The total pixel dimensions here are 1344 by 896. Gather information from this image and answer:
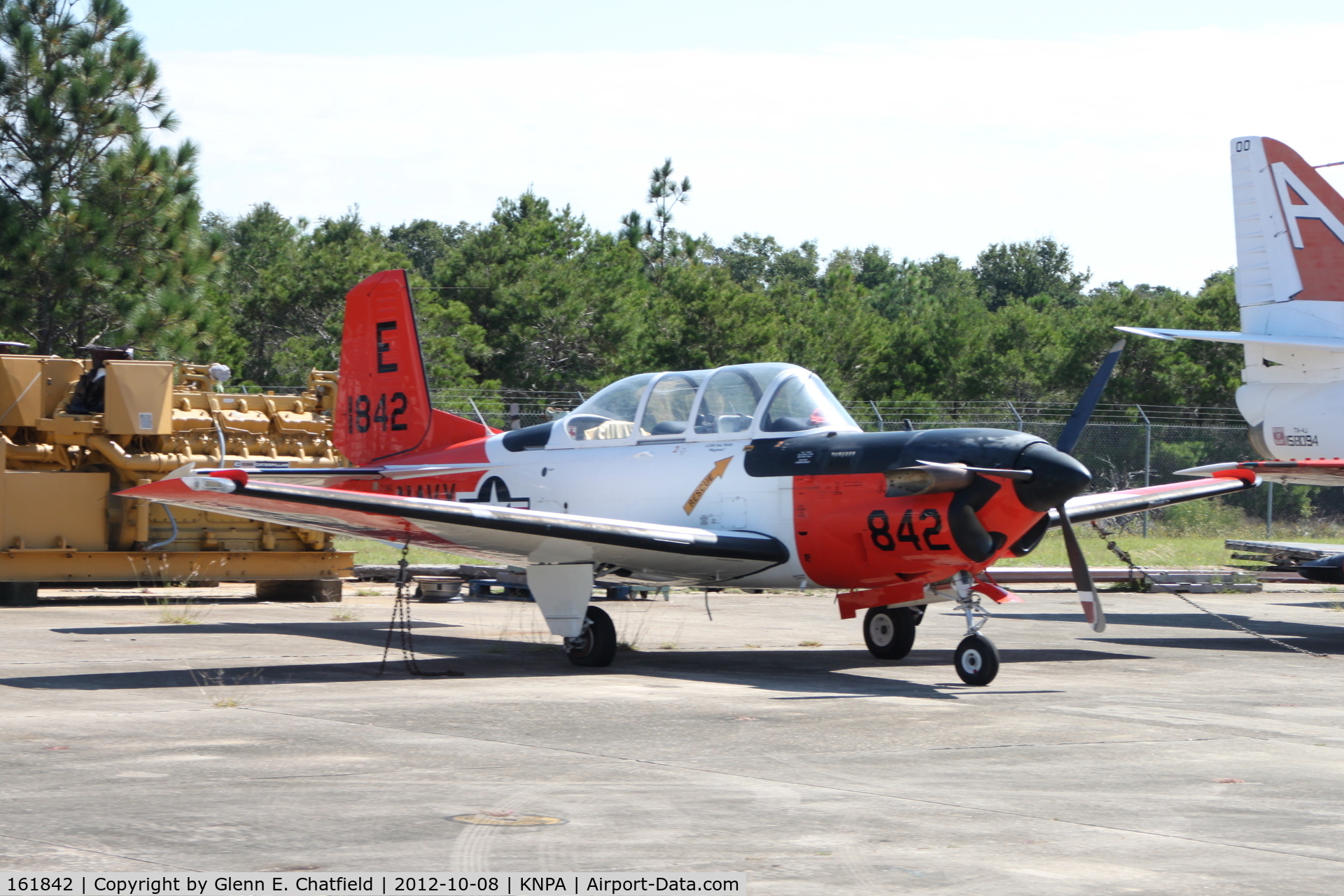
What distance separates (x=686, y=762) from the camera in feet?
23.6

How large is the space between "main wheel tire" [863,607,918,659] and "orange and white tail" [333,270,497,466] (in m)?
4.80

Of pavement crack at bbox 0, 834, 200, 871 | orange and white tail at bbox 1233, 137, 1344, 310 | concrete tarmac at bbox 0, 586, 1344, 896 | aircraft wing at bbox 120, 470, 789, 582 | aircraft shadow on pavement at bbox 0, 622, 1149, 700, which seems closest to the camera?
pavement crack at bbox 0, 834, 200, 871

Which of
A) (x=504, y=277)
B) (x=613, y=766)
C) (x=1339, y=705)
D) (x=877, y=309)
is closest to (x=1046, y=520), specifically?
(x=1339, y=705)

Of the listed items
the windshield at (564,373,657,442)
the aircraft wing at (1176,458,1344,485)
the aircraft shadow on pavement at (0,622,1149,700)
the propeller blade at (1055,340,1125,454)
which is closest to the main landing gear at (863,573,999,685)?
the aircraft shadow on pavement at (0,622,1149,700)

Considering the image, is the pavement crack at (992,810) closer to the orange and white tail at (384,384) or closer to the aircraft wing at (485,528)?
the aircraft wing at (485,528)

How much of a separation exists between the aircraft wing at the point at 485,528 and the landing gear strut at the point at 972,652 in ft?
5.10

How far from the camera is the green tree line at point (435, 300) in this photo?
24.9m

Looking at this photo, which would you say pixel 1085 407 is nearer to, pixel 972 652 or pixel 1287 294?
pixel 972 652

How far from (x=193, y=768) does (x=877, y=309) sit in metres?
88.3

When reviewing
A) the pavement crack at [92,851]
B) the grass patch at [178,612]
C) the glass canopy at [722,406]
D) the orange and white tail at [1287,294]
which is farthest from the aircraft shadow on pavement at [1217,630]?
the pavement crack at [92,851]

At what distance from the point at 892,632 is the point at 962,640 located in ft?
4.26

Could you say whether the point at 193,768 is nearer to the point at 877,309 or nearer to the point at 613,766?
the point at 613,766

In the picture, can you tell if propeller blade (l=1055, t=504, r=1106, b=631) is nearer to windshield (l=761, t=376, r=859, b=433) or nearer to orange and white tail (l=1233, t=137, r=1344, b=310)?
windshield (l=761, t=376, r=859, b=433)

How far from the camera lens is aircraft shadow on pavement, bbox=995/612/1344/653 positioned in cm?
1460
